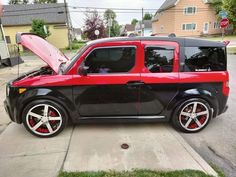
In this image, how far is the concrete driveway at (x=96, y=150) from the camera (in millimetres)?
2656

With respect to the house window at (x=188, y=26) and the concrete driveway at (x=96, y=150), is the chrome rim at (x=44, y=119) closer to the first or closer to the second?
the concrete driveway at (x=96, y=150)

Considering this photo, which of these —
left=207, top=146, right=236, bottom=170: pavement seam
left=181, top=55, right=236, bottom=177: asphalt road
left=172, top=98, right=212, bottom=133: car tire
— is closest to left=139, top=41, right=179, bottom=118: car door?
left=172, top=98, right=212, bottom=133: car tire

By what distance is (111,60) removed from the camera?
327 centimetres

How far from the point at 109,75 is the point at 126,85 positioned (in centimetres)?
33

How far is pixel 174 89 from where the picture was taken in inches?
133

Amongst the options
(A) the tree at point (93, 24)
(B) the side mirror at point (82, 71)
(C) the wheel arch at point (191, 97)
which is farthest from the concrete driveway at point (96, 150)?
(A) the tree at point (93, 24)

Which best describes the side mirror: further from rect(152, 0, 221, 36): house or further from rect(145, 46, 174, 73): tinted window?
rect(152, 0, 221, 36): house

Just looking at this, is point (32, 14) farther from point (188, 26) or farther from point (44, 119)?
point (44, 119)

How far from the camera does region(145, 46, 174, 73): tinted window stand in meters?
3.28

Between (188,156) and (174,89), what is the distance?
111 cm

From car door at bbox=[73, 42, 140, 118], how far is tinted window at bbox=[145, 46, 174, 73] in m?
0.22

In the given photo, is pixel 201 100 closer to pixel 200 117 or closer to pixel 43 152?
pixel 200 117

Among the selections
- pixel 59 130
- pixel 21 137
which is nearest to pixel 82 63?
pixel 59 130

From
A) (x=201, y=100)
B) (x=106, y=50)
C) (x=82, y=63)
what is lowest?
(x=201, y=100)
